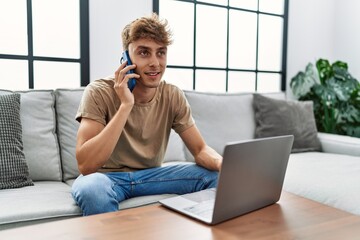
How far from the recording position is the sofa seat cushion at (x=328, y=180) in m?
1.64

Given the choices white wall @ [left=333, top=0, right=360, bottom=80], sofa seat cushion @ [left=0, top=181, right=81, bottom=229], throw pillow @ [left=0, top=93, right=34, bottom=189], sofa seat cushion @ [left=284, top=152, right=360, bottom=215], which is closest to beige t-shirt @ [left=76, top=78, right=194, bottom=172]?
sofa seat cushion @ [left=0, top=181, right=81, bottom=229]

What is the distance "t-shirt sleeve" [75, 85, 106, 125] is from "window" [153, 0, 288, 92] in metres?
1.22

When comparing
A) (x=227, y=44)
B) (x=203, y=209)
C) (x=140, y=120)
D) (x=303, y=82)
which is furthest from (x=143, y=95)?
(x=303, y=82)

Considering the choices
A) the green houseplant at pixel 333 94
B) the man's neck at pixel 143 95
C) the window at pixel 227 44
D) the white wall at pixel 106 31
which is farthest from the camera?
the green houseplant at pixel 333 94

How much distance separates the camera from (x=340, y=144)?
2639 mm

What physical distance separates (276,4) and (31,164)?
2.49 metres

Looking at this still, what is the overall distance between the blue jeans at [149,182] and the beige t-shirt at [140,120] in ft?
0.27

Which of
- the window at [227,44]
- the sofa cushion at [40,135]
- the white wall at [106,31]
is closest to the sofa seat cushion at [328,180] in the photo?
the window at [227,44]

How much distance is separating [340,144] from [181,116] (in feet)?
4.73

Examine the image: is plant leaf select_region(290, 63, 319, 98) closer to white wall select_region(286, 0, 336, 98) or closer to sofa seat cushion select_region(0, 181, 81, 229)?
white wall select_region(286, 0, 336, 98)

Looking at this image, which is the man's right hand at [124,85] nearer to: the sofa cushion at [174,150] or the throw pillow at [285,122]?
the sofa cushion at [174,150]

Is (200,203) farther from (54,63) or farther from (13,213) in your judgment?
(54,63)

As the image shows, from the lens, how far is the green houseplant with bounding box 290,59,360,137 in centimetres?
314

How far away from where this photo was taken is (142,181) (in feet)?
5.14
